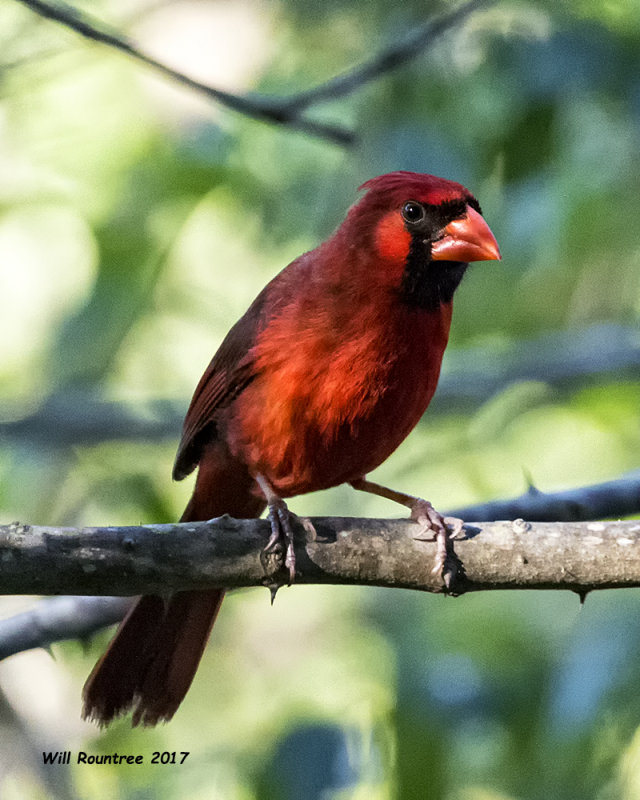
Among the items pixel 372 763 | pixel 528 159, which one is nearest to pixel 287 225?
pixel 528 159

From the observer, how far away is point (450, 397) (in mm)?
5715

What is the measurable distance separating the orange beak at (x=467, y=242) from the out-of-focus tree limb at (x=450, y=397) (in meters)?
2.49

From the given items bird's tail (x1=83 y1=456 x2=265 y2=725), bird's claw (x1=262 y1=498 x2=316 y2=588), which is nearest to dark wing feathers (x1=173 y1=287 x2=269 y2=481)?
bird's tail (x1=83 y1=456 x2=265 y2=725)

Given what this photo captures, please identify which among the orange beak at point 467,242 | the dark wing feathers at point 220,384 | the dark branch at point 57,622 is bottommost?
the dark branch at point 57,622

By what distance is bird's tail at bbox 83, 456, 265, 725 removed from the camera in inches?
132

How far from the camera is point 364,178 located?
15.3 feet

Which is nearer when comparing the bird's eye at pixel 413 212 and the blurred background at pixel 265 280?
the blurred background at pixel 265 280

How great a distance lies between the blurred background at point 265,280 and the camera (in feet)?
10.2

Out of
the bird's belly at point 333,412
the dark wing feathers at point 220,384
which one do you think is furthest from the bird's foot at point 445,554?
the dark wing feathers at point 220,384

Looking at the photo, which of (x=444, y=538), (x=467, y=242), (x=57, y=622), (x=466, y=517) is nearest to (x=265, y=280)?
(x=466, y=517)

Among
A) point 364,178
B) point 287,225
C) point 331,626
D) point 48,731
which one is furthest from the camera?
point 331,626

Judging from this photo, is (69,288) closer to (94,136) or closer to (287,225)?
(94,136)

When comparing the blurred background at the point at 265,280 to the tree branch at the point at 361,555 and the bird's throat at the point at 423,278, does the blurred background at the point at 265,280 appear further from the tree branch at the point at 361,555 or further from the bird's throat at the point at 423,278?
the bird's throat at the point at 423,278

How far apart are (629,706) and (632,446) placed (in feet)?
8.87
